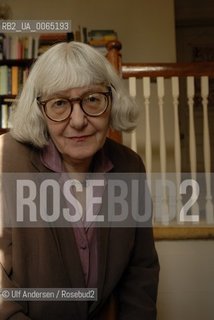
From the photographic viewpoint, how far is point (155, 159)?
4.93ft

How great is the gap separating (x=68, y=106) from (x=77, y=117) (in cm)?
2

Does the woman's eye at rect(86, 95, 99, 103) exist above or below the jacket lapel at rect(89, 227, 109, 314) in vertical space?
above

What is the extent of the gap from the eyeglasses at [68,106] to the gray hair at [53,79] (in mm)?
14

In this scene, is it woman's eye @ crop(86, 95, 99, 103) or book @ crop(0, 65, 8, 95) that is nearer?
woman's eye @ crop(86, 95, 99, 103)

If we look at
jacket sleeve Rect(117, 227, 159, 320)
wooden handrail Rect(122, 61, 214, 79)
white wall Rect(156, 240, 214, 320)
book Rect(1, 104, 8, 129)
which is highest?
wooden handrail Rect(122, 61, 214, 79)

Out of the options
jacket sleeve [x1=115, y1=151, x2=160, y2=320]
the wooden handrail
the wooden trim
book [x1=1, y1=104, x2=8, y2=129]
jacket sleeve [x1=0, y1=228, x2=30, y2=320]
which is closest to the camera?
jacket sleeve [x1=0, y1=228, x2=30, y2=320]

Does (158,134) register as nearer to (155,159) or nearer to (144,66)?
(155,159)

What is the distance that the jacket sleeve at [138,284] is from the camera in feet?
2.15

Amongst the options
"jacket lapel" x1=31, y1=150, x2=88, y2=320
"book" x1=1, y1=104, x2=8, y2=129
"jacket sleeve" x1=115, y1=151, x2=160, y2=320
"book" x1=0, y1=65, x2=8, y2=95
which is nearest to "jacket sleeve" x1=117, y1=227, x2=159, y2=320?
"jacket sleeve" x1=115, y1=151, x2=160, y2=320

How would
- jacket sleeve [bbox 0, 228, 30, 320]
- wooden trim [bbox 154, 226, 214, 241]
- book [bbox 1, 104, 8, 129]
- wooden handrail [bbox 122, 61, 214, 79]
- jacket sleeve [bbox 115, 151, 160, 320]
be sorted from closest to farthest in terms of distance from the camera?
jacket sleeve [bbox 0, 228, 30, 320]
jacket sleeve [bbox 115, 151, 160, 320]
book [bbox 1, 104, 8, 129]
wooden trim [bbox 154, 226, 214, 241]
wooden handrail [bbox 122, 61, 214, 79]

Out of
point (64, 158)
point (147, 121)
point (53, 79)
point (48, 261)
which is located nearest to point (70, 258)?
point (48, 261)

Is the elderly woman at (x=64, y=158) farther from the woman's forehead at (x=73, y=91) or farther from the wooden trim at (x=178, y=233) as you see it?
the wooden trim at (x=178, y=233)

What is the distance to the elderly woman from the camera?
0.54 m

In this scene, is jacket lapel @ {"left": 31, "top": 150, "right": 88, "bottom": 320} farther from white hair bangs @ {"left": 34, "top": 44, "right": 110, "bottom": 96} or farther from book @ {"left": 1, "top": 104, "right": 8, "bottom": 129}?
book @ {"left": 1, "top": 104, "right": 8, "bottom": 129}
